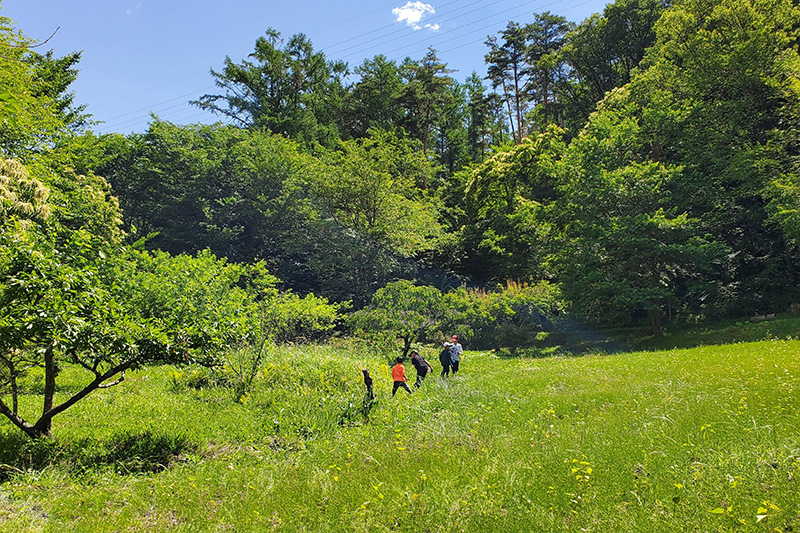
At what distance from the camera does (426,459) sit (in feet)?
18.7

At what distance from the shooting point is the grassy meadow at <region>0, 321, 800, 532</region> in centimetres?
404

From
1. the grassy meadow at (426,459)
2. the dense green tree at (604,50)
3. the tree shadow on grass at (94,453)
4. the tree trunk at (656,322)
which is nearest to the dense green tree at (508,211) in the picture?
the dense green tree at (604,50)

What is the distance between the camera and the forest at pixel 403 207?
6.87 meters

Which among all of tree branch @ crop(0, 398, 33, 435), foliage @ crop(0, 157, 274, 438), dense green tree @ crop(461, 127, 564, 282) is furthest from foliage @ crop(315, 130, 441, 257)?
tree branch @ crop(0, 398, 33, 435)

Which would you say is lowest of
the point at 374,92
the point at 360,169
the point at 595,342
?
the point at 595,342

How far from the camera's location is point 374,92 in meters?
42.9

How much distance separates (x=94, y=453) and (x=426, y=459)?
485cm

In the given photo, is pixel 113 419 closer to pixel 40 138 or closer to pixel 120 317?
pixel 120 317

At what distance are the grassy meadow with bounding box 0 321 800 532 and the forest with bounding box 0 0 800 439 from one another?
46.4 inches

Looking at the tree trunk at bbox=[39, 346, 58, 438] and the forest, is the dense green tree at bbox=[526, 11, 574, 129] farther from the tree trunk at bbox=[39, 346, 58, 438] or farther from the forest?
the tree trunk at bbox=[39, 346, 58, 438]

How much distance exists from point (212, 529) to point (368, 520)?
1534mm

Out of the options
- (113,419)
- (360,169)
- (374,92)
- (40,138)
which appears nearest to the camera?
(113,419)

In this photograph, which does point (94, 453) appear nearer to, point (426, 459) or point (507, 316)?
point (426, 459)

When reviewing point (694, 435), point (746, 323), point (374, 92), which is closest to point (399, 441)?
point (694, 435)
